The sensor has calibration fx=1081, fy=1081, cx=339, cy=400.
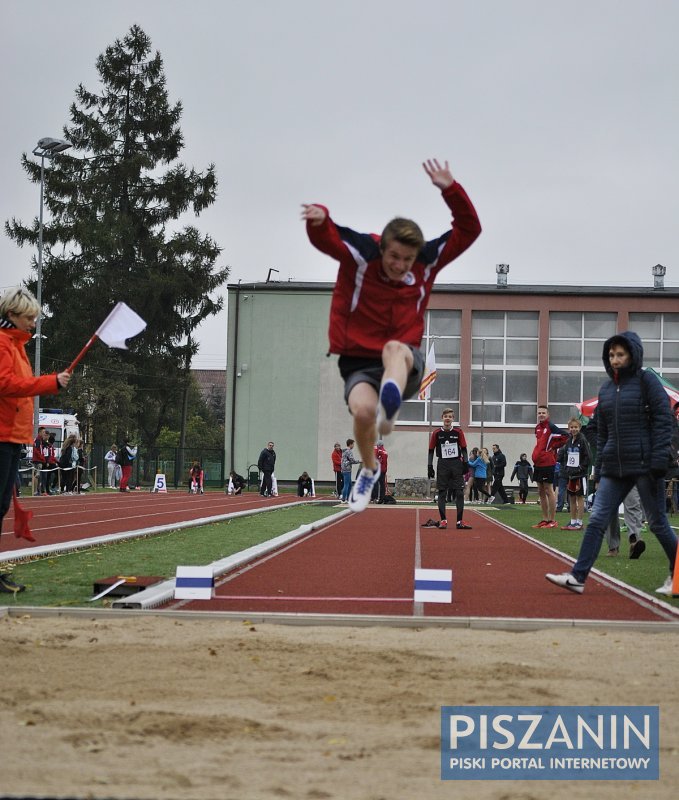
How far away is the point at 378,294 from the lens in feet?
20.1

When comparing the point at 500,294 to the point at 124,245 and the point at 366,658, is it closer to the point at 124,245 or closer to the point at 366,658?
the point at 124,245

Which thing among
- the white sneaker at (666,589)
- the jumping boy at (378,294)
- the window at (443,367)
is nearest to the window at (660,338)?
the window at (443,367)

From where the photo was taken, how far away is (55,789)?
3.21 m

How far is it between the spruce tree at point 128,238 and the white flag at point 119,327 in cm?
3748

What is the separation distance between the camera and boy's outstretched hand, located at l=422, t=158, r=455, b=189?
250 inches

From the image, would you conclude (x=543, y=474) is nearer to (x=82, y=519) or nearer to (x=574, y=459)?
(x=574, y=459)

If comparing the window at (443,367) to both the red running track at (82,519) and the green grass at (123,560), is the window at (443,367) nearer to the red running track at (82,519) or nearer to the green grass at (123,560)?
the red running track at (82,519)

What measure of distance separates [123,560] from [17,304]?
3717 millimetres

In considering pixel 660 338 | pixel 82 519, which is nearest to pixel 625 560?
pixel 82 519

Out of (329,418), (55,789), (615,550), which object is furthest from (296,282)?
(55,789)

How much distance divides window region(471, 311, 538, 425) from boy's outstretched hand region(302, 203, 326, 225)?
47.9m

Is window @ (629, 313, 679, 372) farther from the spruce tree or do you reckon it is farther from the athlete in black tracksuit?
the athlete in black tracksuit

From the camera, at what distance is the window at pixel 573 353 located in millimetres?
53375

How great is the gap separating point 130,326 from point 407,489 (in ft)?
118
